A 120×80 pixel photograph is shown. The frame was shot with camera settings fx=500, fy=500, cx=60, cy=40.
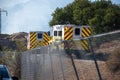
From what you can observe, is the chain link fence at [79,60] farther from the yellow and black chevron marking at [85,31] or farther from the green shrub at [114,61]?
the yellow and black chevron marking at [85,31]

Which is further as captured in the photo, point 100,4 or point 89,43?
point 100,4

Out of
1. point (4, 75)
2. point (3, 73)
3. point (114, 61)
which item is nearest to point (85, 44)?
point (114, 61)

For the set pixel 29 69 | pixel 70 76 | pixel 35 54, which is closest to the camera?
pixel 70 76

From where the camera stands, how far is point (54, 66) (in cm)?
1691

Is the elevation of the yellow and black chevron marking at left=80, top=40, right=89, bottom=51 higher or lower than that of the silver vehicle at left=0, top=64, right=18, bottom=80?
higher

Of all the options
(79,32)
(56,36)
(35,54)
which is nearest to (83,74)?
(35,54)

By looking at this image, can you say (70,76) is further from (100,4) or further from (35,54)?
(100,4)

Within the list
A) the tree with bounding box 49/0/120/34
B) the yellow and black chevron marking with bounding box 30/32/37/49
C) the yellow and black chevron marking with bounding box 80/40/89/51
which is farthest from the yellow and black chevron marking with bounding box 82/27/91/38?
the yellow and black chevron marking with bounding box 80/40/89/51

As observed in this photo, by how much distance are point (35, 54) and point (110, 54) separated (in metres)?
13.4

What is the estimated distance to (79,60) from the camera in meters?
12.5

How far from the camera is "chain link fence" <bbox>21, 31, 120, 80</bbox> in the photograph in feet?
30.7

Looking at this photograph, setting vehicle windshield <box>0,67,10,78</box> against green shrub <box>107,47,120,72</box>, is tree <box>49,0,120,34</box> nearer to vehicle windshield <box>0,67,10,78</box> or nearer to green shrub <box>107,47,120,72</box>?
vehicle windshield <box>0,67,10,78</box>

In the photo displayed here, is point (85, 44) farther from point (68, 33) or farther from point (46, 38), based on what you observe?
point (46, 38)

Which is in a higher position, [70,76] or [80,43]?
[80,43]
